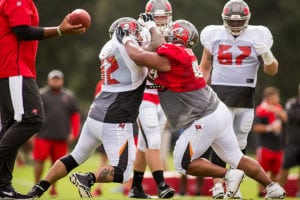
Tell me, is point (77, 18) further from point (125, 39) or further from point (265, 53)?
point (265, 53)

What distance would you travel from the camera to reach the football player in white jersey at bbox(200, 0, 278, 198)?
9953 mm

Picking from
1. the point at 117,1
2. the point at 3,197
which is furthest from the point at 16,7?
the point at 117,1

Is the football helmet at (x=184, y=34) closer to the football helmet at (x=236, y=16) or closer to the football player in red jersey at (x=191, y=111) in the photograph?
the football player in red jersey at (x=191, y=111)

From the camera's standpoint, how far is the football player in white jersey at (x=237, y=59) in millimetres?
9953

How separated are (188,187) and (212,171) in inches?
244

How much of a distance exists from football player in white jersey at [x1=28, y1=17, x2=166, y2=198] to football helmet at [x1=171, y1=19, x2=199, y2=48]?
0.91 ft

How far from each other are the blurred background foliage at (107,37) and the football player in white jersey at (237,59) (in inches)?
986

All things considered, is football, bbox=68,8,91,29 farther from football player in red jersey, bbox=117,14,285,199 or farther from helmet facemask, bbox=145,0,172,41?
helmet facemask, bbox=145,0,172,41

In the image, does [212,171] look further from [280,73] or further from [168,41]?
[280,73]

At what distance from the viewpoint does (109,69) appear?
29.3ft

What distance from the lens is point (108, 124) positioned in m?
8.74

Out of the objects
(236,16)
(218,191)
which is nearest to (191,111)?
(218,191)

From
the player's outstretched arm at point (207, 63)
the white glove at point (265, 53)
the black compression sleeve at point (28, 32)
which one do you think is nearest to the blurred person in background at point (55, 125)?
the player's outstretched arm at point (207, 63)

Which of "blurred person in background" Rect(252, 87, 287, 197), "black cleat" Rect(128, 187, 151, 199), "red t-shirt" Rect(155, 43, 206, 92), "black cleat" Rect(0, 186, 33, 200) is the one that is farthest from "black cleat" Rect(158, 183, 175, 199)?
"blurred person in background" Rect(252, 87, 287, 197)
